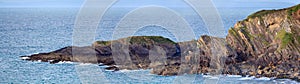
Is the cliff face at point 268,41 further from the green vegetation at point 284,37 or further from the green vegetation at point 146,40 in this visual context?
the green vegetation at point 146,40

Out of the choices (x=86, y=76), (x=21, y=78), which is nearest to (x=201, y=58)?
(x=86, y=76)

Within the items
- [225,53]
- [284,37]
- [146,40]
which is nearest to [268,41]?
[284,37]

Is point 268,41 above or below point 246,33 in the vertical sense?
below

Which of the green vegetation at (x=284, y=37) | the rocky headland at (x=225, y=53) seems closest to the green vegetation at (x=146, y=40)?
the rocky headland at (x=225, y=53)

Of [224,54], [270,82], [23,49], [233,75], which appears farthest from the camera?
[23,49]

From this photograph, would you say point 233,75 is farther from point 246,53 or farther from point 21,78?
point 21,78

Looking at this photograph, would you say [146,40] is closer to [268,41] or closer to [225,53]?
[225,53]

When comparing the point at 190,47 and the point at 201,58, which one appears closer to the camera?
the point at 201,58
